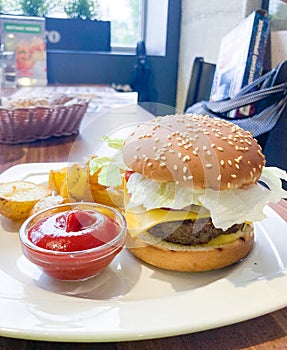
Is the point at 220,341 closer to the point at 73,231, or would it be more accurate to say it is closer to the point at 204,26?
the point at 73,231

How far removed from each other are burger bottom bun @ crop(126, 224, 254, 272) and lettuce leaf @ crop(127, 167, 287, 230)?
0.07 metres

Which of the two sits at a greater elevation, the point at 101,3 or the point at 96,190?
the point at 101,3

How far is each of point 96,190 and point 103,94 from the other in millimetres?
2329

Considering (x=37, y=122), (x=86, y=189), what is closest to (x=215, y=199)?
(x=86, y=189)

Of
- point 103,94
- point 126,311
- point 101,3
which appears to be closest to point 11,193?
point 126,311

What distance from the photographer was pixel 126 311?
64 cm

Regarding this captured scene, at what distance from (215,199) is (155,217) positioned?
0.47 feet

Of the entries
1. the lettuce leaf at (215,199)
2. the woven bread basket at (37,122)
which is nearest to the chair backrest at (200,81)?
the woven bread basket at (37,122)

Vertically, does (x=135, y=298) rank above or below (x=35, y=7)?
below

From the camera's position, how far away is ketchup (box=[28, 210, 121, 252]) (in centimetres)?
78

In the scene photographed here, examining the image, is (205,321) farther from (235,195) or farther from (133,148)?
(133,148)

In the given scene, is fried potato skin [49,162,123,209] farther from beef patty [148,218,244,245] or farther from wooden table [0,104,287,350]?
wooden table [0,104,287,350]

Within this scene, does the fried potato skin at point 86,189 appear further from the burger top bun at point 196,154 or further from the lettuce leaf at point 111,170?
the burger top bun at point 196,154

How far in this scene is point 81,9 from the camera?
180 inches
